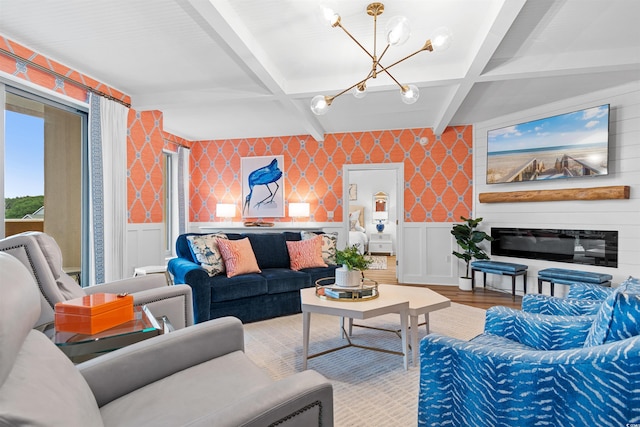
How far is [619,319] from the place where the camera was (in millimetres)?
1069

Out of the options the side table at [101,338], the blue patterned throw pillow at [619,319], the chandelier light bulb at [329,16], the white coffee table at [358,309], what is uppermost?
the chandelier light bulb at [329,16]

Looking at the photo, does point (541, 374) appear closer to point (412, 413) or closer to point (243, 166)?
point (412, 413)

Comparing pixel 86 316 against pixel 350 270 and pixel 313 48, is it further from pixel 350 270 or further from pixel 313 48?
pixel 313 48

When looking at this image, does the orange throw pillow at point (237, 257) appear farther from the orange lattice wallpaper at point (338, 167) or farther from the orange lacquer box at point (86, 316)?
the orange lattice wallpaper at point (338, 167)

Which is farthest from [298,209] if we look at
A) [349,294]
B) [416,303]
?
[416,303]

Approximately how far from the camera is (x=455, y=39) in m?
2.79

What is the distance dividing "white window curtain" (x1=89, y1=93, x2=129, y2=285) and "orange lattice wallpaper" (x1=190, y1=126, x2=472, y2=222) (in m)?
2.50

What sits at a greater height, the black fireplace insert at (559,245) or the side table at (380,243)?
the black fireplace insert at (559,245)

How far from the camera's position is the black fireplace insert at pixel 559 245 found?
3.99 meters

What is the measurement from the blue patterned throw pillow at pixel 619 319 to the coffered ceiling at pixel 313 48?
1.82m

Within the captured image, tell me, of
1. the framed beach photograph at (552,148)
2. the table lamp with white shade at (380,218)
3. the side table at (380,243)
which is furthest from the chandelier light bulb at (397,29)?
the table lamp with white shade at (380,218)

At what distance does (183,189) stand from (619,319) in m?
6.19

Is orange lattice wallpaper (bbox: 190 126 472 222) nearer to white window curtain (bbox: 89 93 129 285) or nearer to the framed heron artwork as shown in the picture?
the framed heron artwork

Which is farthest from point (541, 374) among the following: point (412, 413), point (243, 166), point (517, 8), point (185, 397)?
point (243, 166)
